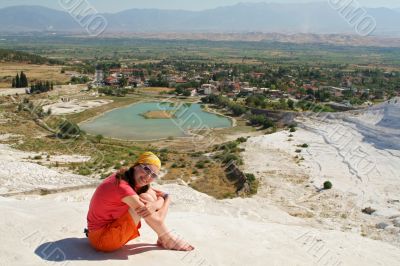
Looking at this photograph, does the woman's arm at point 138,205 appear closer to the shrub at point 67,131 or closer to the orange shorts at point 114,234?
the orange shorts at point 114,234

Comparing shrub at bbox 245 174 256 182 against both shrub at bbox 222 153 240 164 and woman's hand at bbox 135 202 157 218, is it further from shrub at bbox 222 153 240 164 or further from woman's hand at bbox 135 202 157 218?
woman's hand at bbox 135 202 157 218

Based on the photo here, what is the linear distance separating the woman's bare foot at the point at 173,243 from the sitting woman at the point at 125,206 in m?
0.11

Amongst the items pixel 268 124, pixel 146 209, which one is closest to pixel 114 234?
pixel 146 209

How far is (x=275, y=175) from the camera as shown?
19047 millimetres

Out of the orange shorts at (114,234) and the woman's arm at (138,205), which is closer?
the woman's arm at (138,205)

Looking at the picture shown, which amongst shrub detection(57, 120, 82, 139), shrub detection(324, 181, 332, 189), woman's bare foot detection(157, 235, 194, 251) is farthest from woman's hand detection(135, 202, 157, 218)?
shrub detection(57, 120, 82, 139)

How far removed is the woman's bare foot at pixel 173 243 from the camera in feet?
19.2

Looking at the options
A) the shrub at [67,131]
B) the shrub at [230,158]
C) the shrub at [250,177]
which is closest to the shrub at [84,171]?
the shrub at [250,177]

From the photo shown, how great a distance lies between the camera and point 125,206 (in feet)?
17.6

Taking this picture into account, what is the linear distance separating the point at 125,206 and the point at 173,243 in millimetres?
975

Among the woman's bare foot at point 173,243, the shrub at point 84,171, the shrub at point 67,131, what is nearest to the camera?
the woman's bare foot at point 173,243

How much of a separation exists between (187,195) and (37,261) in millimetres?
7280

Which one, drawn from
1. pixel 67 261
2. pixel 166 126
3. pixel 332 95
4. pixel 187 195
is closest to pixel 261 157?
pixel 187 195

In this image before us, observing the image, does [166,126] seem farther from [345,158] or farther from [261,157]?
[345,158]
